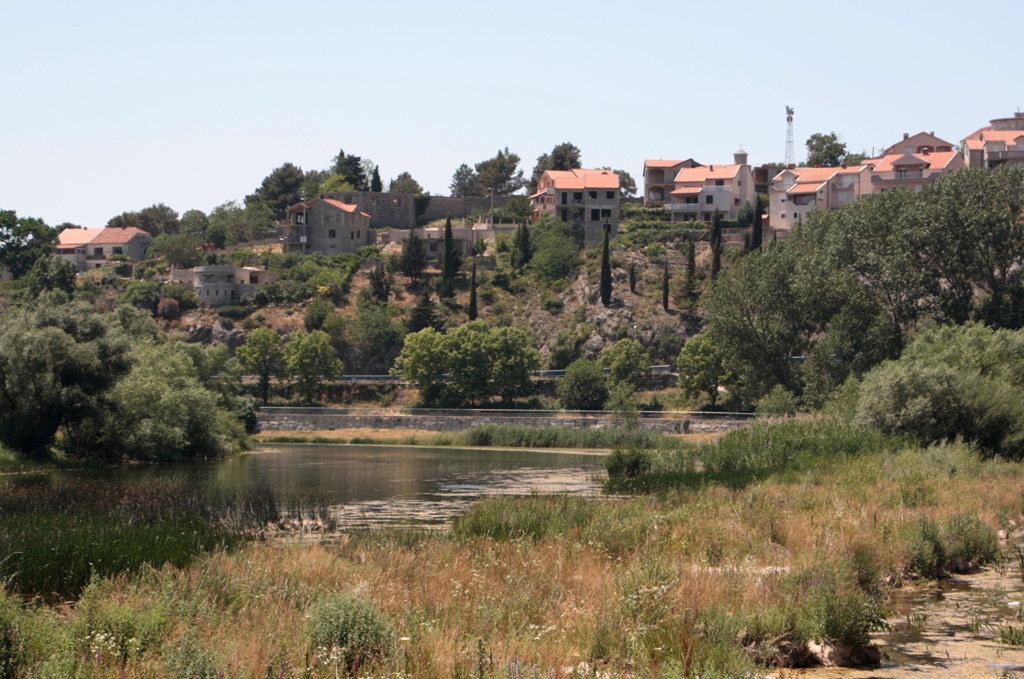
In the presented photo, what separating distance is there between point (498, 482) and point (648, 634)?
1052 inches

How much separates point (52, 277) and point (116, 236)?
40231mm

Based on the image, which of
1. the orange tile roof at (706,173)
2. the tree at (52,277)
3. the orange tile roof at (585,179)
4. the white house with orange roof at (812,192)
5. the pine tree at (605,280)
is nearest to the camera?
the tree at (52,277)

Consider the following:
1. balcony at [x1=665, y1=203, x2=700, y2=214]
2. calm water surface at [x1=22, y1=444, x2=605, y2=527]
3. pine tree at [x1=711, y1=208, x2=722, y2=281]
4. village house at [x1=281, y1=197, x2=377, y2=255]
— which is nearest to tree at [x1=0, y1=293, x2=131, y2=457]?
calm water surface at [x1=22, y1=444, x2=605, y2=527]

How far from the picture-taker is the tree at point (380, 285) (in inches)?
4321

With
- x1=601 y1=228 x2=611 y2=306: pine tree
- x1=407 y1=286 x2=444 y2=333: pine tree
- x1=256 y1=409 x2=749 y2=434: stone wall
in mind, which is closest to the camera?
x1=256 y1=409 x2=749 y2=434: stone wall

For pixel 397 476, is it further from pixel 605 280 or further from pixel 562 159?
pixel 562 159

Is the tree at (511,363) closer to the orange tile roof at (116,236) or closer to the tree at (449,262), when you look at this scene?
the tree at (449,262)

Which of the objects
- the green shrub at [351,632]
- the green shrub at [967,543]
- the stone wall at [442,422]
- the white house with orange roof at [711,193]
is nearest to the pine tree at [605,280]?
the white house with orange roof at [711,193]

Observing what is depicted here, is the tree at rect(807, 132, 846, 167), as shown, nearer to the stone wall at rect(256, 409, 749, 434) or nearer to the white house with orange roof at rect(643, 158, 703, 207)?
the white house with orange roof at rect(643, 158, 703, 207)

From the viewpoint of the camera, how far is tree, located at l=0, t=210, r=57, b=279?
4678 inches

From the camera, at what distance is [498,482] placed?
1533 inches

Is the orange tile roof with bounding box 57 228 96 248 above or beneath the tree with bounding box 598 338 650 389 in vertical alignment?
above

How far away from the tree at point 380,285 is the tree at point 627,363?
2955cm

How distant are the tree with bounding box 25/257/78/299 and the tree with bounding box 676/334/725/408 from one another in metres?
55.2
